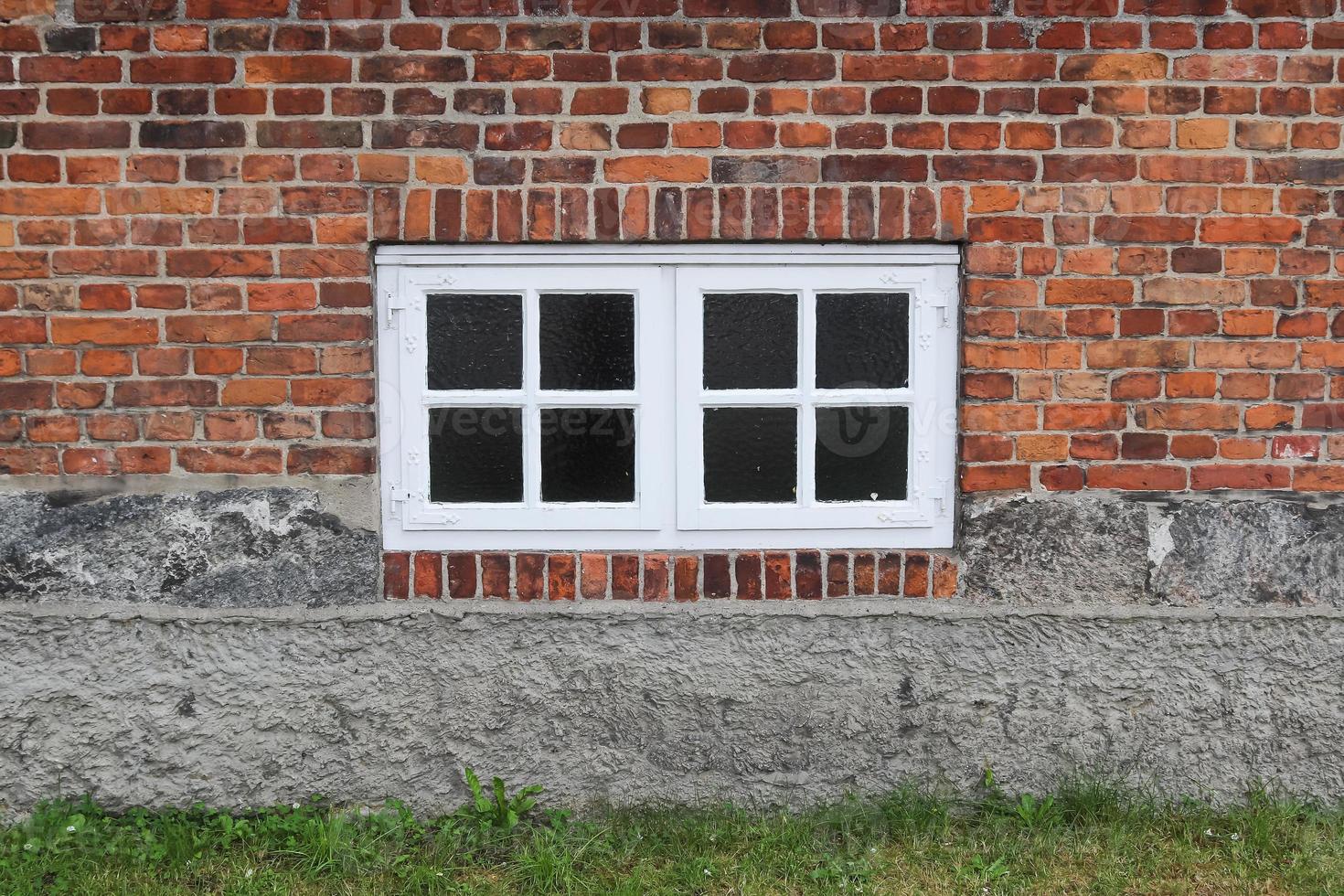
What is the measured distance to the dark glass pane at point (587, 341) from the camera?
9.82 feet

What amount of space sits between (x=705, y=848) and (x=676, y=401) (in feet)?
4.45

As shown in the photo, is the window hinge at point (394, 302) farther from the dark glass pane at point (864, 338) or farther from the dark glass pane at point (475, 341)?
the dark glass pane at point (864, 338)

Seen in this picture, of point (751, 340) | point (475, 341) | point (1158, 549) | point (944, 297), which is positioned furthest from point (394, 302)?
point (1158, 549)

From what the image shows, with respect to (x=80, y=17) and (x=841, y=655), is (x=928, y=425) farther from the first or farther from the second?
(x=80, y=17)

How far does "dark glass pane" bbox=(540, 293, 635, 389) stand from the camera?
299 cm

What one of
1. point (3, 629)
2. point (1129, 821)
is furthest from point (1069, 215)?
point (3, 629)

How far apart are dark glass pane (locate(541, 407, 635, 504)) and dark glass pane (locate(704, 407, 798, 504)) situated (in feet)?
0.84

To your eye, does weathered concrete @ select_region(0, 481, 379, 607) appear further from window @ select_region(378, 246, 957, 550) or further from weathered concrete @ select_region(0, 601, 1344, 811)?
window @ select_region(378, 246, 957, 550)

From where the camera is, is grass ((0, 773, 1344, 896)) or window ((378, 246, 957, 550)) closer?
grass ((0, 773, 1344, 896))

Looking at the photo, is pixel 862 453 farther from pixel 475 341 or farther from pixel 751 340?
pixel 475 341

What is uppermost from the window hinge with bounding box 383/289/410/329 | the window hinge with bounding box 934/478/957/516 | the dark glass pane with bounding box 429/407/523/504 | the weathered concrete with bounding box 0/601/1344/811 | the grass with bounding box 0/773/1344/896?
the window hinge with bounding box 383/289/410/329

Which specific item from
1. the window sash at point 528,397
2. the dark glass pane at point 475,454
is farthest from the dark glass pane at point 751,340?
the dark glass pane at point 475,454

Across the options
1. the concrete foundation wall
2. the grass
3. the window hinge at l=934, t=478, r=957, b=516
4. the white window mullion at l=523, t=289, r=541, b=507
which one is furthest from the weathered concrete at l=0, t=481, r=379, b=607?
the window hinge at l=934, t=478, r=957, b=516

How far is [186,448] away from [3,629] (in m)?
0.77
